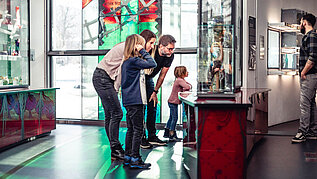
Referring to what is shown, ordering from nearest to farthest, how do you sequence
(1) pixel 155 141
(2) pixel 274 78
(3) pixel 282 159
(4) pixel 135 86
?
(4) pixel 135 86 < (3) pixel 282 159 < (1) pixel 155 141 < (2) pixel 274 78

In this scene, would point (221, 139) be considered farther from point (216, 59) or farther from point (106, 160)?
point (106, 160)

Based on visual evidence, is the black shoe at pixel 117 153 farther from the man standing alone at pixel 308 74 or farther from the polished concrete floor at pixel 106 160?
the man standing alone at pixel 308 74

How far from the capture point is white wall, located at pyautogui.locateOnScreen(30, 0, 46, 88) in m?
8.59

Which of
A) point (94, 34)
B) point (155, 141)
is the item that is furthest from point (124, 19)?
point (155, 141)

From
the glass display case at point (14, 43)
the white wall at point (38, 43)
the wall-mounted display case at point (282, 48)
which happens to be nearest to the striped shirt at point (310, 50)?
the wall-mounted display case at point (282, 48)

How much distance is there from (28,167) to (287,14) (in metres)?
6.51

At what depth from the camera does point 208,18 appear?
4637mm

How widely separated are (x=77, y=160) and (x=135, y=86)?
125 cm

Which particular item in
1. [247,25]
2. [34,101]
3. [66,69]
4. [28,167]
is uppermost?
[247,25]

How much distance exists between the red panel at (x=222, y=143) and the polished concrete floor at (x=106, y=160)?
0.64 meters

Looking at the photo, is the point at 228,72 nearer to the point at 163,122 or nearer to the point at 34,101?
the point at 34,101

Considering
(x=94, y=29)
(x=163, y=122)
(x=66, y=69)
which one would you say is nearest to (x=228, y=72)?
(x=163, y=122)

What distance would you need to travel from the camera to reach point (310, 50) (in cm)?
609

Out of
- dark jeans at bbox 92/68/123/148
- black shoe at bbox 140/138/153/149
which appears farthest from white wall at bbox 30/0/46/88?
dark jeans at bbox 92/68/123/148
